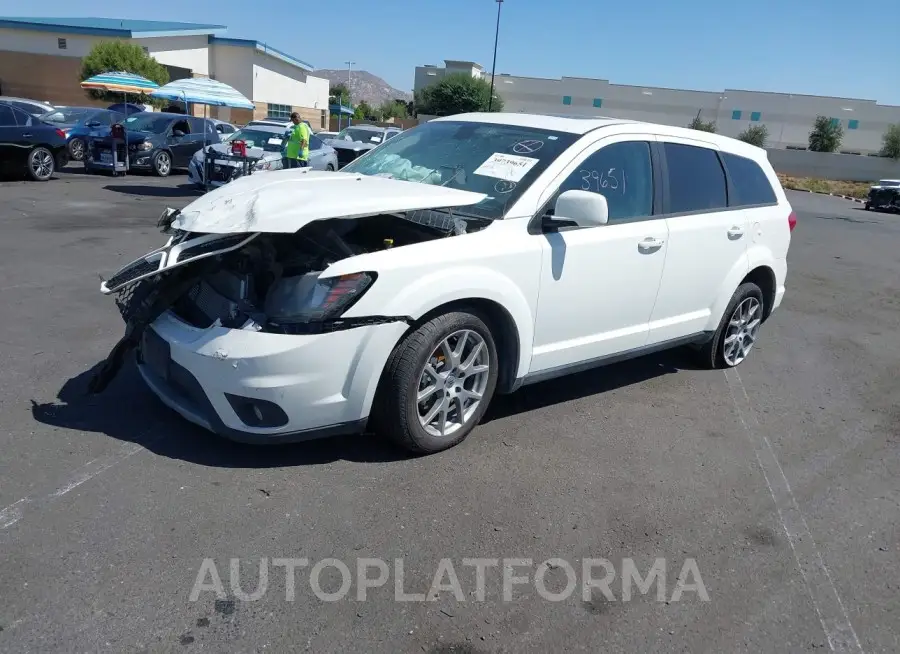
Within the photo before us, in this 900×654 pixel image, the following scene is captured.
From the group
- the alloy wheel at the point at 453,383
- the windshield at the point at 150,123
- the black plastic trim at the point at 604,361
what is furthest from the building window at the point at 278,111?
the alloy wheel at the point at 453,383

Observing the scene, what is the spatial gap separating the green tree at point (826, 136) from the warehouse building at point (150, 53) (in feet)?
165

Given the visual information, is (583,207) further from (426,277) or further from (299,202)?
(299,202)

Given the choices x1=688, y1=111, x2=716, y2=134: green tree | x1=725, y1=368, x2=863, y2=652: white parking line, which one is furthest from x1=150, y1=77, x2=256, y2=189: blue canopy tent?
x1=688, y1=111, x2=716, y2=134: green tree

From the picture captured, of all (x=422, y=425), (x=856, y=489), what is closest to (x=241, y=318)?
(x=422, y=425)

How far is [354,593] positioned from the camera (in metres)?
2.93

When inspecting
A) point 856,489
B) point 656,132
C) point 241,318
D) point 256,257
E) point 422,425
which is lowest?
point 856,489

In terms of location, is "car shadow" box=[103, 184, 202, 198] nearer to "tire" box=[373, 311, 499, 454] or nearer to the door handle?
the door handle

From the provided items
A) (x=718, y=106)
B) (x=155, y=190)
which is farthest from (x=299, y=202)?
(x=718, y=106)

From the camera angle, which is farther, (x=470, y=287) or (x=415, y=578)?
(x=470, y=287)

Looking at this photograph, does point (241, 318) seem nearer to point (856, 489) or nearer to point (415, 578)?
point (415, 578)

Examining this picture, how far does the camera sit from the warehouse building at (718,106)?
80.3m

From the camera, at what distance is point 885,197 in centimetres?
3167

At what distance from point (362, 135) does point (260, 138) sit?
671cm

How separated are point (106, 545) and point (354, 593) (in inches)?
41.4
